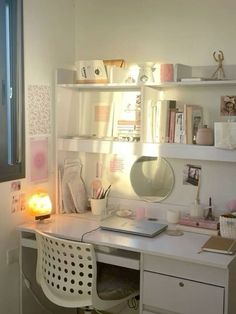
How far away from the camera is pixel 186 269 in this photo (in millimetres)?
2268

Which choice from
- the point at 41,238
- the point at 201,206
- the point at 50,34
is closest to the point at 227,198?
the point at 201,206

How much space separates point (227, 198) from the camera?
2.77 m

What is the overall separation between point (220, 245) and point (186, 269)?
244 millimetres

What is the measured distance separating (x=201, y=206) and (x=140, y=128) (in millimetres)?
624

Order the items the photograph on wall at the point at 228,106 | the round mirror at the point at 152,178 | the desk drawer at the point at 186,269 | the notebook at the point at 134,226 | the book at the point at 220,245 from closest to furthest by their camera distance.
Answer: the desk drawer at the point at 186,269
the book at the point at 220,245
the notebook at the point at 134,226
the photograph on wall at the point at 228,106
the round mirror at the point at 152,178

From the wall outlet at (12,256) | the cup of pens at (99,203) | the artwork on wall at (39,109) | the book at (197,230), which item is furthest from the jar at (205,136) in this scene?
the wall outlet at (12,256)

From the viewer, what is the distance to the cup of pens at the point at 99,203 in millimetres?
3027

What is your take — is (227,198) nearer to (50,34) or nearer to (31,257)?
(31,257)

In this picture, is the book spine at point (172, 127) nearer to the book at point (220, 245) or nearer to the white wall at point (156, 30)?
the white wall at point (156, 30)

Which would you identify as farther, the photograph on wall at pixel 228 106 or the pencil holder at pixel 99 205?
the pencil holder at pixel 99 205

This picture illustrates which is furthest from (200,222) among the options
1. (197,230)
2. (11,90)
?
(11,90)

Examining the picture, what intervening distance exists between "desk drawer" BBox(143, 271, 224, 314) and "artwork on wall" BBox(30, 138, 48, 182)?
3.37 feet

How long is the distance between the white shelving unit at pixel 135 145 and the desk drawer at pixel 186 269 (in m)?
0.64

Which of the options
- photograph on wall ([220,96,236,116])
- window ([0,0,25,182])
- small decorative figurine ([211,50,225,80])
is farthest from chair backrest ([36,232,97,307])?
small decorative figurine ([211,50,225,80])
